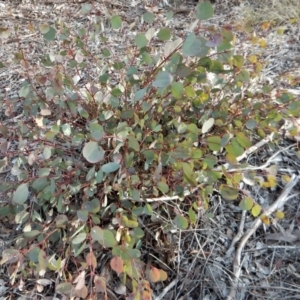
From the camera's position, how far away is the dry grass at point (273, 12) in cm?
269

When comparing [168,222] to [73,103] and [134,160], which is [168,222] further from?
[73,103]

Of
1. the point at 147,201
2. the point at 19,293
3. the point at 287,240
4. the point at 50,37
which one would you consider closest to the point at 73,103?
the point at 50,37

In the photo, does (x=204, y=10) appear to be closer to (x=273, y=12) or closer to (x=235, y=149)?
(x=235, y=149)

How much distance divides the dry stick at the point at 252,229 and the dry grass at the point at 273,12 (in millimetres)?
1437

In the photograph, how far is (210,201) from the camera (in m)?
1.59

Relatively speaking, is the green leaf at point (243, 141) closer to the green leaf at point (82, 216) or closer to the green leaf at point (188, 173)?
the green leaf at point (188, 173)

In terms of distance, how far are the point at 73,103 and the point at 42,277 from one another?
2.12 feet

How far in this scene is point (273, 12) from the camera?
2762 millimetres

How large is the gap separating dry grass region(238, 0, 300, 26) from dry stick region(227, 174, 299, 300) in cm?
144

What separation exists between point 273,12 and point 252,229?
1816mm

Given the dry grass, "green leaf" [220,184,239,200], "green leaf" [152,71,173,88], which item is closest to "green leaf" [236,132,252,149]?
"green leaf" [220,184,239,200]

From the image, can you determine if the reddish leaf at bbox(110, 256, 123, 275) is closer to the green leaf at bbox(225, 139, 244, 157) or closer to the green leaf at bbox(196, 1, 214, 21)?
the green leaf at bbox(225, 139, 244, 157)

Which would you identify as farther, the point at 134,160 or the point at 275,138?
the point at 275,138

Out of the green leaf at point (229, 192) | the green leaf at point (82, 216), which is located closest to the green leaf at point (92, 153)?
the green leaf at point (82, 216)
